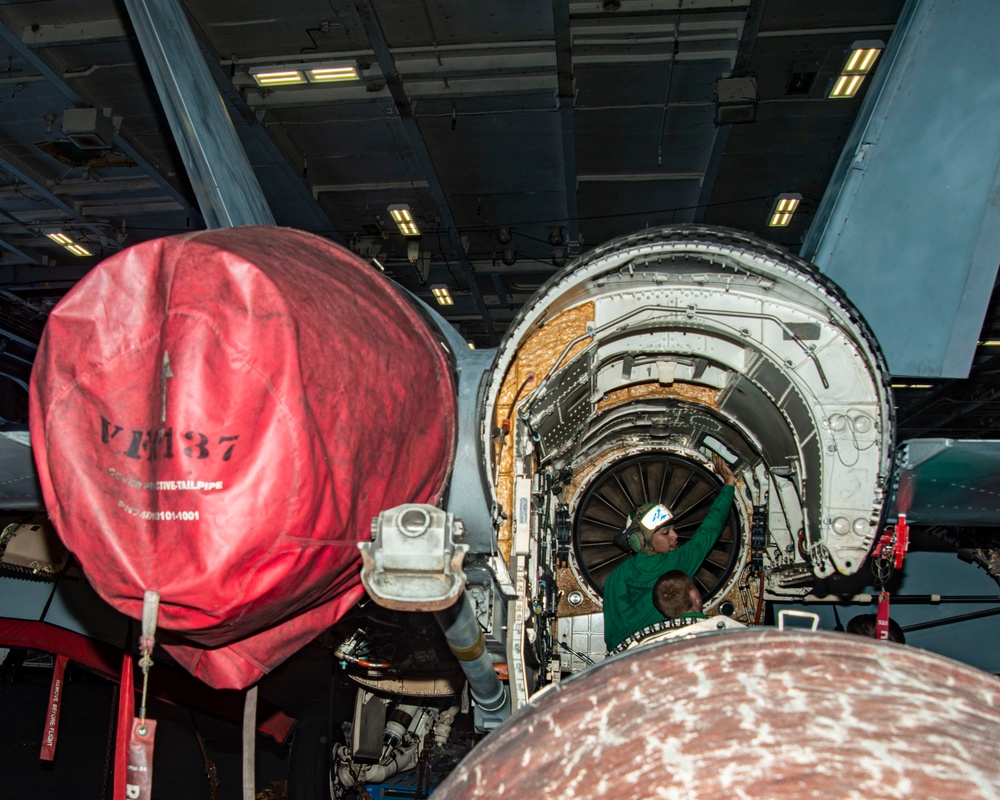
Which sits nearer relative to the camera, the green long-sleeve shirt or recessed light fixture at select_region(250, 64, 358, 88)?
the green long-sleeve shirt

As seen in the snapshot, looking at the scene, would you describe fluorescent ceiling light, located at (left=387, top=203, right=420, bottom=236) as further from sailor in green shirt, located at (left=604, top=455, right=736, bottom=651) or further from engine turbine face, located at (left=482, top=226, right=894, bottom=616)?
engine turbine face, located at (left=482, top=226, right=894, bottom=616)

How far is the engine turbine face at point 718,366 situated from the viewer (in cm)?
318

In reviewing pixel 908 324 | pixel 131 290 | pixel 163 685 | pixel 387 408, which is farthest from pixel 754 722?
pixel 163 685

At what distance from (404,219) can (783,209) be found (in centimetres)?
651

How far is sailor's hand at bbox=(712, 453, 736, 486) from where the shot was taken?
5750 mm

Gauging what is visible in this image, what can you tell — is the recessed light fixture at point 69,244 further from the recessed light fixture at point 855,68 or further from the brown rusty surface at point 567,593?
the recessed light fixture at point 855,68

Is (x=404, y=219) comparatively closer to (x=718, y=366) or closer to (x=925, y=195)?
(x=718, y=366)

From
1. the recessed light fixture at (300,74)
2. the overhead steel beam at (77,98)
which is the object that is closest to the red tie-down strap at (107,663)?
the recessed light fixture at (300,74)

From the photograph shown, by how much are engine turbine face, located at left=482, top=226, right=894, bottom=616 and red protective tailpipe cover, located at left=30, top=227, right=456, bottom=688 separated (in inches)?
39.4

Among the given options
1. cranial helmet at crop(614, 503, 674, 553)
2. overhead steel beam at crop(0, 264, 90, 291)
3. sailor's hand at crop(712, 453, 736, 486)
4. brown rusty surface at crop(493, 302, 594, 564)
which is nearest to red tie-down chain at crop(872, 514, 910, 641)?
brown rusty surface at crop(493, 302, 594, 564)

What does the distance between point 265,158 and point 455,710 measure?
8.58 m

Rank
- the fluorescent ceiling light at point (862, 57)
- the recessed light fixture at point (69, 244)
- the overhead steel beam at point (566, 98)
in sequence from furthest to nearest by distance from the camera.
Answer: the recessed light fixture at point (69, 244) → the fluorescent ceiling light at point (862, 57) → the overhead steel beam at point (566, 98)

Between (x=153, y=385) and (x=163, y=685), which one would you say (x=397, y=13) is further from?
(x=153, y=385)

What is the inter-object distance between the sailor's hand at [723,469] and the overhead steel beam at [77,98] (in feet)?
30.5
